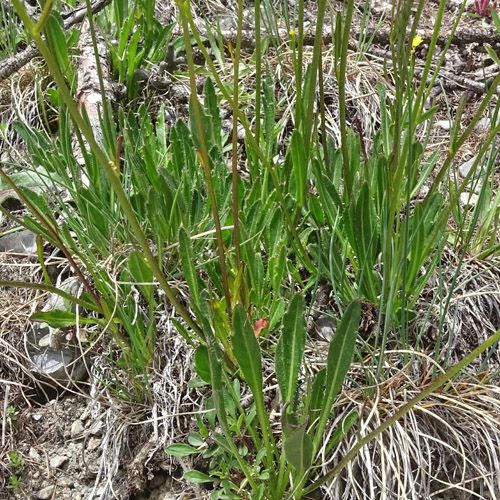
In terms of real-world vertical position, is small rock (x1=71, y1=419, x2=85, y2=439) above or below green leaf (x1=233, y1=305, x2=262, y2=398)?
below


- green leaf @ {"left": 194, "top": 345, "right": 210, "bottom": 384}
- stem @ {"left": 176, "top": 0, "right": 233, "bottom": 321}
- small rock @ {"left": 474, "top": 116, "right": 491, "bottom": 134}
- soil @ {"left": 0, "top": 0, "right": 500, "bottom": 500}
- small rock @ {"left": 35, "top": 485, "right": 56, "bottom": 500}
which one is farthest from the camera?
small rock @ {"left": 474, "top": 116, "right": 491, "bottom": 134}

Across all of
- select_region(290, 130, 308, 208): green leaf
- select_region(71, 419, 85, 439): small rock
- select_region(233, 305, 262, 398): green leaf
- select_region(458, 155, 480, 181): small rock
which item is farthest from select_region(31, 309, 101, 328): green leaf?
select_region(458, 155, 480, 181): small rock

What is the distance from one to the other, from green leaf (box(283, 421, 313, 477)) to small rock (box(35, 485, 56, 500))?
2.48 ft

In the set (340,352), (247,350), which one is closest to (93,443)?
(247,350)

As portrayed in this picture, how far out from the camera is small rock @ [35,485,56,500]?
1.46m

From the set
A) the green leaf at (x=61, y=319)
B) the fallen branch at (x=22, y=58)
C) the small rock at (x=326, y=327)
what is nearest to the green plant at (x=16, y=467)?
the green leaf at (x=61, y=319)

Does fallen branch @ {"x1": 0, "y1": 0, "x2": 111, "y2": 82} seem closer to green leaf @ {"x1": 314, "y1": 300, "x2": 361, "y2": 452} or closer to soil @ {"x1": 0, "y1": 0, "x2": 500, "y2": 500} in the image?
soil @ {"x1": 0, "y1": 0, "x2": 500, "y2": 500}

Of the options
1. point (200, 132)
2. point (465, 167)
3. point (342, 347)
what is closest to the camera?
point (200, 132)

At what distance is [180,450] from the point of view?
1281 mm

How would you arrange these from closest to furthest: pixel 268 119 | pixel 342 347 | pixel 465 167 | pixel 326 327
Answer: pixel 342 347
pixel 326 327
pixel 268 119
pixel 465 167

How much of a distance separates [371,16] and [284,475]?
2.45m

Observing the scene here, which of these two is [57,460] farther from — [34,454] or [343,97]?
[343,97]

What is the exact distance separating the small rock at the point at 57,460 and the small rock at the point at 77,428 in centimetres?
6

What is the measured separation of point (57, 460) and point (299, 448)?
825 mm
